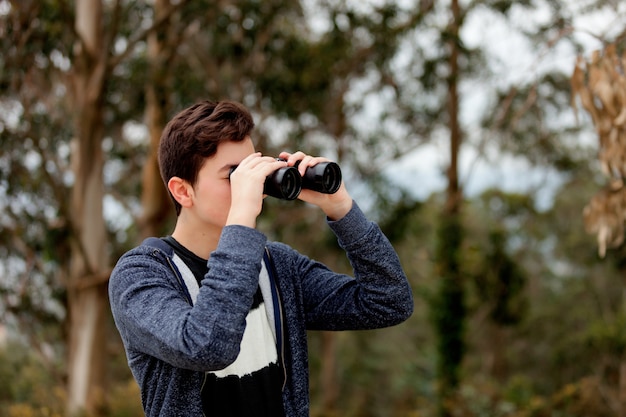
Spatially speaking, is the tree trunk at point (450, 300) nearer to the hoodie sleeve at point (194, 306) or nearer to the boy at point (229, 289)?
the boy at point (229, 289)

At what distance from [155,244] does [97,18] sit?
20.8 feet

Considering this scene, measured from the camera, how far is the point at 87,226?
7105mm

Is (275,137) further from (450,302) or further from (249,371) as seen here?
(249,371)

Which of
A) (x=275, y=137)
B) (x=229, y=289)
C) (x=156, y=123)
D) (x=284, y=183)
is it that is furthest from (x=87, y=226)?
(x=229, y=289)

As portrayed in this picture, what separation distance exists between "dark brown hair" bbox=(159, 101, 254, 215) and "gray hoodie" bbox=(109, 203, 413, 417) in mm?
143

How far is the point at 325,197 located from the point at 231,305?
33 cm

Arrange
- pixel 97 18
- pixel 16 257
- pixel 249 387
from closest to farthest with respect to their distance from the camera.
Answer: pixel 249 387 < pixel 97 18 < pixel 16 257

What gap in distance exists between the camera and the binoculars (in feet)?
3.86

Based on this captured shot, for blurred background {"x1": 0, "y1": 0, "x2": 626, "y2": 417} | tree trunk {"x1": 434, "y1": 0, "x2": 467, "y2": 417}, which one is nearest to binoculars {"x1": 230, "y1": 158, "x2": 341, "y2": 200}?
blurred background {"x1": 0, "y1": 0, "x2": 626, "y2": 417}

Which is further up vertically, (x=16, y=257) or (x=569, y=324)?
(x=16, y=257)

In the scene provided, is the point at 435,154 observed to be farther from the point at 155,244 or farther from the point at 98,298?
the point at 155,244

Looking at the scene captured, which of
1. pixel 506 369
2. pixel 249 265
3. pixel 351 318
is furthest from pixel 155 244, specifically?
pixel 506 369

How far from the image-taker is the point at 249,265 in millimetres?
1069

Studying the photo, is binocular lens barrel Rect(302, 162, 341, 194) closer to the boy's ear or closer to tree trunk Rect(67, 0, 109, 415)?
the boy's ear
